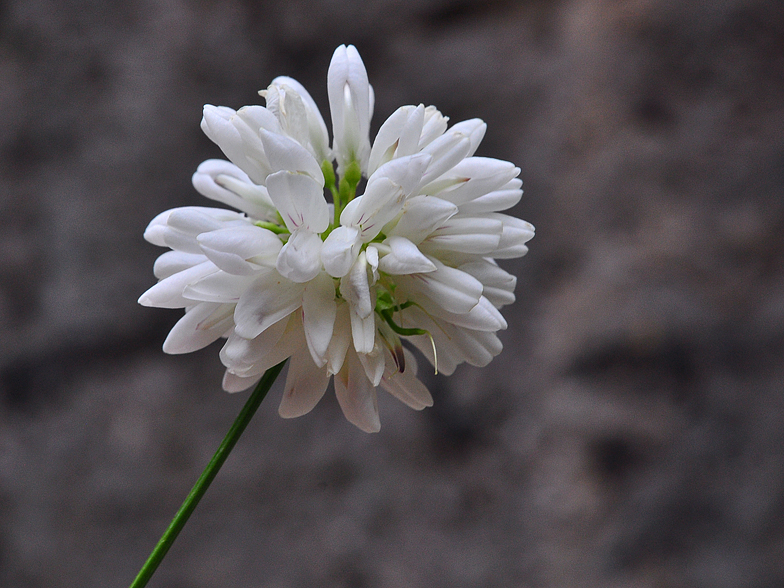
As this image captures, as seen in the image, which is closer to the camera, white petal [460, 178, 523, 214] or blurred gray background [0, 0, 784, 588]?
white petal [460, 178, 523, 214]

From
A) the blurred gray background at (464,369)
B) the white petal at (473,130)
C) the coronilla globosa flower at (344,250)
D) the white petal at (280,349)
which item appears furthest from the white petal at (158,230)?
the blurred gray background at (464,369)

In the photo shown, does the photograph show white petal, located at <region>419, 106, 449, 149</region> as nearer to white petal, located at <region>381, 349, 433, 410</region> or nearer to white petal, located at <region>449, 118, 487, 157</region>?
white petal, located at <region>449, 118, 487, 157</region>

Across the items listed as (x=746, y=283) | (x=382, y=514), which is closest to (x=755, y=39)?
(x=746, y=283)

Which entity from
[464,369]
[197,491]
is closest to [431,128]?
[197,491]

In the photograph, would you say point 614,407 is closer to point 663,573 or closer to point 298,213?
point 663,573

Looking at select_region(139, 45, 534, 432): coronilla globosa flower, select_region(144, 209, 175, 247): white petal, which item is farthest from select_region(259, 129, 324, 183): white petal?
select_region(144, 209, 175, 247): white petal
